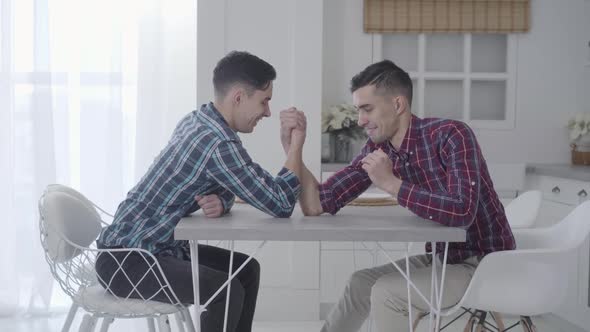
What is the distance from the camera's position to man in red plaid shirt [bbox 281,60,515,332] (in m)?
2.35

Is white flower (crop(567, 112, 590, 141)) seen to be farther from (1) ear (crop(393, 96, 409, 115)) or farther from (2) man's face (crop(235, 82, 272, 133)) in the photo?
(2) man's face (crop(235, 82, 272, 133))

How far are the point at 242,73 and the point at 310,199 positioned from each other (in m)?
0.46

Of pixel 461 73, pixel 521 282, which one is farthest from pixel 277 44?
pixel 521 282

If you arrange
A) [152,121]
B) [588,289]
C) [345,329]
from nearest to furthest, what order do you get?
1. [345,329]
2. [588,289]
3. [152,121]

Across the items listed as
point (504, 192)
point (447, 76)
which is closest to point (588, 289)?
point (504, 192)

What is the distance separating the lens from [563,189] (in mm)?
4262

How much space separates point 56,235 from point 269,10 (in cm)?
206

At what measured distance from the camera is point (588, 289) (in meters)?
3.93

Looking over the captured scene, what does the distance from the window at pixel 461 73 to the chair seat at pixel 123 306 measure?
293cm

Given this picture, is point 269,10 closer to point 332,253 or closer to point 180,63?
point 180,63

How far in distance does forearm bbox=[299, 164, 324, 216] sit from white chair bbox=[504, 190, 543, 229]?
0.92 meters

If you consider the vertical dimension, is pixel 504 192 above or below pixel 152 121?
below

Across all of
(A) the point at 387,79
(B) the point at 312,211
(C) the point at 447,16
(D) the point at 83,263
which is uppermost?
(C) the point at 447,16

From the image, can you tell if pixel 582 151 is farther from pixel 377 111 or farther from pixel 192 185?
pixel 192 185
